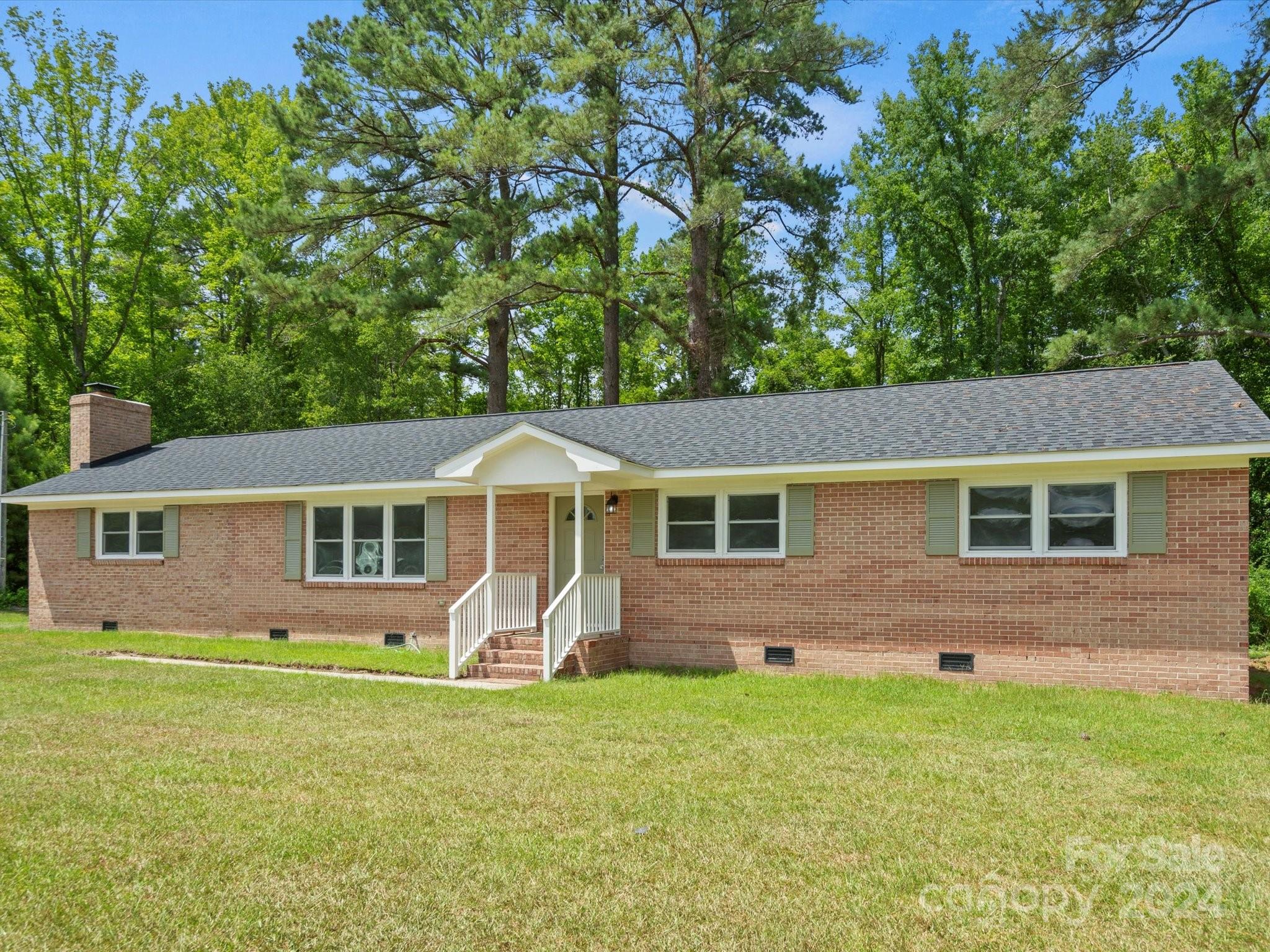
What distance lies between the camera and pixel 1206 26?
16656 mm

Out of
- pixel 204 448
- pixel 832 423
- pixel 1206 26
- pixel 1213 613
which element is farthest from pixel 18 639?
pixel 1206 26

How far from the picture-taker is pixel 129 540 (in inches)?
718

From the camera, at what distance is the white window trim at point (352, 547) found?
1570 centimetres

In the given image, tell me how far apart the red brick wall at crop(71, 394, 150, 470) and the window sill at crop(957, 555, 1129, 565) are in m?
18.1

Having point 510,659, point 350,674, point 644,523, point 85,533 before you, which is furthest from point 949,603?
point 85,533

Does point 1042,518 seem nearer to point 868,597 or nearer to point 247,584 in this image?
point 868,597

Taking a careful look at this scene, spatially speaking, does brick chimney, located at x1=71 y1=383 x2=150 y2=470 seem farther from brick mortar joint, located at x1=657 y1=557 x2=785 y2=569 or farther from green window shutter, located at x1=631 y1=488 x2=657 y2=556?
brick mortar joint, located at x1=657 y1=557 x2=785 y2=569

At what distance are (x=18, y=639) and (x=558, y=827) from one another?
15.2m

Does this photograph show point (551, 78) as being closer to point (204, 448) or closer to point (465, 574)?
point (204, 448)

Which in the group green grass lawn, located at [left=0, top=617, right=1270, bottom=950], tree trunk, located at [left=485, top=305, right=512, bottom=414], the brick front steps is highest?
tree trunk, located at [left=485, top=305, right=512, bottom=414]

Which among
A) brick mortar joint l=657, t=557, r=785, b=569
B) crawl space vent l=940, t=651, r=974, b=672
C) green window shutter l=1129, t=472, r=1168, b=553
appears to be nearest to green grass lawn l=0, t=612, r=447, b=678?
brick mortar joint l=657, t=557, r=785, b=569

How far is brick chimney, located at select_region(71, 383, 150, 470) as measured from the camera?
67.4 feet

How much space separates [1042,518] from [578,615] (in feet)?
20.1

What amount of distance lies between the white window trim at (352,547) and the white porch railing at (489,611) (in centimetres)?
205
